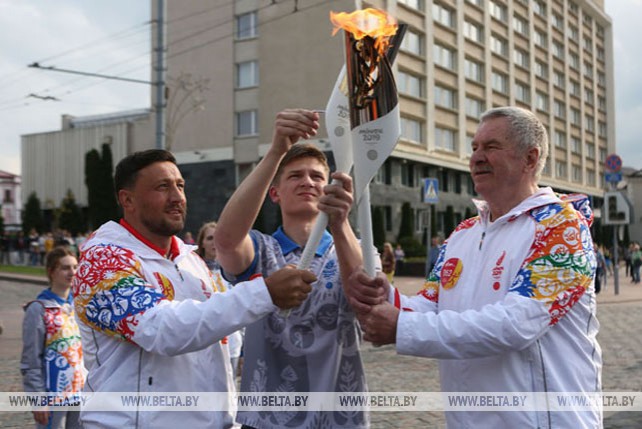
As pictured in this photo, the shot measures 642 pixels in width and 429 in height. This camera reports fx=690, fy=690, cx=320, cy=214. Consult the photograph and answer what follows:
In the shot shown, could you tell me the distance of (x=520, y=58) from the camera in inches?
1876

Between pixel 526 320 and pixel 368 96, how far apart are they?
1.10 m

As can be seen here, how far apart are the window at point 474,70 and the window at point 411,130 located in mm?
6252

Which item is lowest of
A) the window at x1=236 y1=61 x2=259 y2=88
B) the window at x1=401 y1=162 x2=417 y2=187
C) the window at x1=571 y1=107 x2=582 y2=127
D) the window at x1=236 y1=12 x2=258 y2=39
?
the window at x1=401 y1=162 x2=417 y2=187

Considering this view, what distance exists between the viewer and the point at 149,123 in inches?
1630

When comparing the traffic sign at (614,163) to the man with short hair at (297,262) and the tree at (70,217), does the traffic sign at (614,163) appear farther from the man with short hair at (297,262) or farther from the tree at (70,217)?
the tree at (70,217)

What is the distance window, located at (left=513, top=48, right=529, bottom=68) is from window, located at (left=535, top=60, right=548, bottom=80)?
→ 212 cm

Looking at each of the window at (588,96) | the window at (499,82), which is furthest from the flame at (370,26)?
the window at (588,96)

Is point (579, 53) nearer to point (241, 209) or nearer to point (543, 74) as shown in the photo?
point (543, 74)

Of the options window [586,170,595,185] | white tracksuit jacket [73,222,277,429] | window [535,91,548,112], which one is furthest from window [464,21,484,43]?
white tracksuit jacket [73,222,277,429]

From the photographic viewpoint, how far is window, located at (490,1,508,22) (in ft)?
142

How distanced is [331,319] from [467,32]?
130ft

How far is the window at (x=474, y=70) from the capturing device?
4038 cm

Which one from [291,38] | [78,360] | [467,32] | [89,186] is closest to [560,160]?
[467,32]

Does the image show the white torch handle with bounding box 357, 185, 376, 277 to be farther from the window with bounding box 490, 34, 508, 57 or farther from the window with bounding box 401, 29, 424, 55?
the window with bounding box 490, 34, 508, 57
